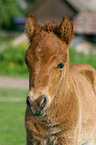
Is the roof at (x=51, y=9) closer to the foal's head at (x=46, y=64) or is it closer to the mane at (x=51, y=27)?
the mane at (x=51, y=27)

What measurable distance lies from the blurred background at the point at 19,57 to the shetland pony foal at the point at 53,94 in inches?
21.1

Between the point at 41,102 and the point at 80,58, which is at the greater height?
→ the point at 41,102

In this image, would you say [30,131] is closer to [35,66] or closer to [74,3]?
[35,66]

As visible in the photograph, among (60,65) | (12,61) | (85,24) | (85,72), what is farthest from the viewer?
(85,24)

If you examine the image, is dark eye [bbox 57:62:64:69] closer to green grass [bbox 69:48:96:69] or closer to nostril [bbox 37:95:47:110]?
nostril [bbox 37:95:47:110]

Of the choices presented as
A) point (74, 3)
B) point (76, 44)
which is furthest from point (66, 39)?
point (74, 3)

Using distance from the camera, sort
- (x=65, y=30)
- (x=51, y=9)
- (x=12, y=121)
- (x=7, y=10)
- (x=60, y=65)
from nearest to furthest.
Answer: (x=60, y=65), (x=65, y=30), (x=12, y=121), (x=51, y=9), (x=7, y=10)

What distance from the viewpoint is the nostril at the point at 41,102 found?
3.79 m

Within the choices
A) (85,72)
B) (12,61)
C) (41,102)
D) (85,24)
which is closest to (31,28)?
(41,102)

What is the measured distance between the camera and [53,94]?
13.6 ft

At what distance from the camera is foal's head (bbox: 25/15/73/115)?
3.85 meters

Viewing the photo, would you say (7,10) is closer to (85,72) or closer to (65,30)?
(85,72)

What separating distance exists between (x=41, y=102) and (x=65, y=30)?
1.06 m

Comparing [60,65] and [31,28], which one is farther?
[31,28]
